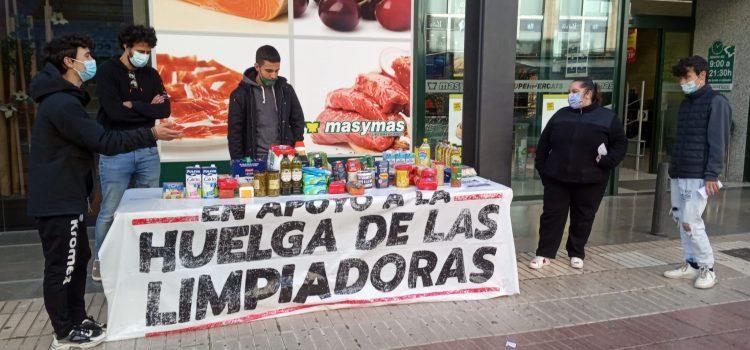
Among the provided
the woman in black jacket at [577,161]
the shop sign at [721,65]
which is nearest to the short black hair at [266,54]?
the woman in black jacket at [577,161]

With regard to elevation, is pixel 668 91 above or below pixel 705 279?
above

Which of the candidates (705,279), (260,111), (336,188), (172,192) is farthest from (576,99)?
(172,192)

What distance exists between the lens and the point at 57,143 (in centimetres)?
340

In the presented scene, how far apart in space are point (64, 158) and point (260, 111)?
1850mm

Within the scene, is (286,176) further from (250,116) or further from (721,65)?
(721,65)

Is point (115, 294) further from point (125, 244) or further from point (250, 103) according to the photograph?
point (250, 103)

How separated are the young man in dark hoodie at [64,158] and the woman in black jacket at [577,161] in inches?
131

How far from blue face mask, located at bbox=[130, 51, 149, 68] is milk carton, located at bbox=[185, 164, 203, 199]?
1.17 m

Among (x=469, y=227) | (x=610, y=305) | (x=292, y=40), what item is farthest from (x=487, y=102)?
(x=292, y=40)

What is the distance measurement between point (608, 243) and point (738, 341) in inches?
96.9

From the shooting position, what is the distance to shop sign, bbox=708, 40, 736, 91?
9.99 m

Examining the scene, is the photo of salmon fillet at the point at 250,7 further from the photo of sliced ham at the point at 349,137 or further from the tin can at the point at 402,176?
the tin can at the point at 402,176

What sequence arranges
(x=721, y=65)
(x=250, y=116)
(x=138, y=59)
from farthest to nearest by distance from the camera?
(x=721, y=65) < (x=250, y=116) < (x=138, y=59)

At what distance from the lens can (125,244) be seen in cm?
359
